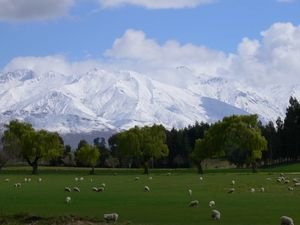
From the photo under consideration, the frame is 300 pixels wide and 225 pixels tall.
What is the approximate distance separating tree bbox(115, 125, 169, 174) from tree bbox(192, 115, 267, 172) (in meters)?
12.3

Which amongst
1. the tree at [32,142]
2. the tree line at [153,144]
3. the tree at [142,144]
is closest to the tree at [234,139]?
the tree line at [153,144]

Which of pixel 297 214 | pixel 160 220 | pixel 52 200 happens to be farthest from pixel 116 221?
pixel 52 200

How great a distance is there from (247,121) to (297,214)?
98836 millimetres

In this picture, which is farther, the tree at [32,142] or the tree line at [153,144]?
the tree at [32,142]

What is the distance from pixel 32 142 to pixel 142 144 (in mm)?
24077

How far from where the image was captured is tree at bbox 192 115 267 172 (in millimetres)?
123250

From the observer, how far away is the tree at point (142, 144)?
14125 centimetres

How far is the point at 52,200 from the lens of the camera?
43594 mm

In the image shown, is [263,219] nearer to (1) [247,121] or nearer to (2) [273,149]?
(1) [247,121]

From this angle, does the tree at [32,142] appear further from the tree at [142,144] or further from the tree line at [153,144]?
the tree at [142,144]

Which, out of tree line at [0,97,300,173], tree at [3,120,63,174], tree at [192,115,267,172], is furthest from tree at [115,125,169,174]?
tree at [3,120,63,174]

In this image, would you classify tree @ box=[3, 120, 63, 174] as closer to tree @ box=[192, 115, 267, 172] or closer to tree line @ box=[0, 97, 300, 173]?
tree line @ box=[0, 97, 300, 173]

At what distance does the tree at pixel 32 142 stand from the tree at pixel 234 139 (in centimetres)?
3151

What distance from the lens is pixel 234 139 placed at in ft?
417
